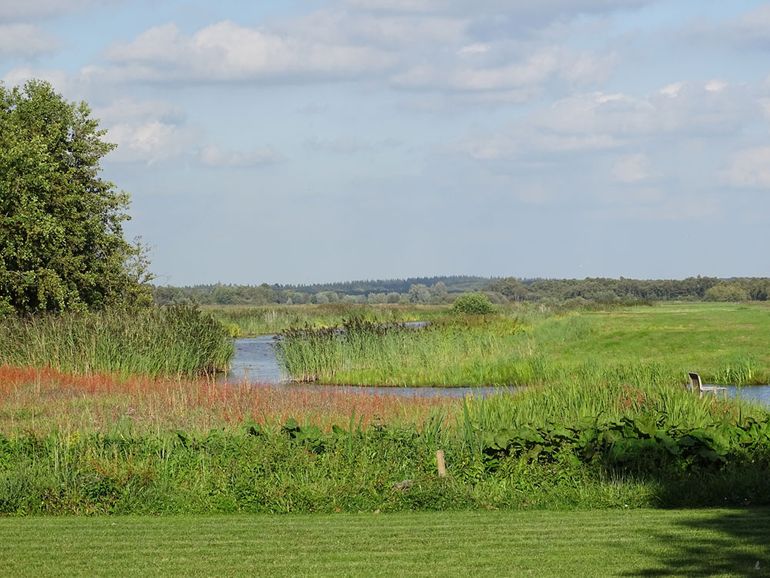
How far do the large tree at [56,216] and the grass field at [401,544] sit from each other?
2461cm

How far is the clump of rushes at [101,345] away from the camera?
3056 cm

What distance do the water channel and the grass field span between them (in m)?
7.71

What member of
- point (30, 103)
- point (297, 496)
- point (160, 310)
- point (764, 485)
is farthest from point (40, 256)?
point (764, 485)

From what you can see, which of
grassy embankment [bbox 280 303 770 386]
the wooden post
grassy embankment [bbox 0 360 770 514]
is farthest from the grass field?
grassy embankment [bbox 280 303 770 386]

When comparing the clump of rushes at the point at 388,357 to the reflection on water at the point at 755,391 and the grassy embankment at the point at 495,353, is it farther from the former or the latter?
the reflection on water at the point at 755,391

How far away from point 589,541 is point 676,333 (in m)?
35.1

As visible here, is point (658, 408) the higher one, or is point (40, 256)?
point (40, 256)

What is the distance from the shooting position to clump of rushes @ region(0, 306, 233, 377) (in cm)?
3056

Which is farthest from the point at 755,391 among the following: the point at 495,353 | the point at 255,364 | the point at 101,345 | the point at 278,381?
the point at 255,364

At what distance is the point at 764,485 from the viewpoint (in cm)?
1159

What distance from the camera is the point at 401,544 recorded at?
9711 mm

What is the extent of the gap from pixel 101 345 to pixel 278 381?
253 inches

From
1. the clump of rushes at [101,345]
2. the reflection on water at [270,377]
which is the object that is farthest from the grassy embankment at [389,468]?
the clump of rushes at [101,345]

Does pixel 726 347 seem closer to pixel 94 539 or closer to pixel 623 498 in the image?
pixel 623 498
